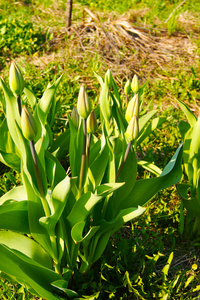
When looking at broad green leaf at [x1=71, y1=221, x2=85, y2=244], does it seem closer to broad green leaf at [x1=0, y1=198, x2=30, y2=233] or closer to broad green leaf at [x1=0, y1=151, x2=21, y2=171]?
broad green leaf at [x1=0, y1=198, x2=30, y2=233]

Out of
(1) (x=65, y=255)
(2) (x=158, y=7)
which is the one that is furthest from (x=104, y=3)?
(1) (x=65, y=255)

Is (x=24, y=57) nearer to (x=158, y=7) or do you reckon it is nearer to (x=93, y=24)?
(x=93, y=24)

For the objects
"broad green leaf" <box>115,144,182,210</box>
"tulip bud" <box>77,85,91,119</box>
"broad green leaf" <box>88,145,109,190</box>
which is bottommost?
"broad green leaf" <box>115,144,182,210</box>

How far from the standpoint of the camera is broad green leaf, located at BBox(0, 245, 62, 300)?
3.93 ft

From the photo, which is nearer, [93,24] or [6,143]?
[6,143]

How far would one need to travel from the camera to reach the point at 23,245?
133 cm

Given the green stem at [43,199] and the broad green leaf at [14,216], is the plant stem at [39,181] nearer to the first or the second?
the green stem at [43,199]

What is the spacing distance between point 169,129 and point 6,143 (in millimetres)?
1413

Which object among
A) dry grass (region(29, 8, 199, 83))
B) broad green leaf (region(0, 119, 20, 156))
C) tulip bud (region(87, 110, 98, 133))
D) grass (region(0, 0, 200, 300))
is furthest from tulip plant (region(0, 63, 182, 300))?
dry grass (region(29, 8, 199, 83))

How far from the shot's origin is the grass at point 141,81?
5.16 ft

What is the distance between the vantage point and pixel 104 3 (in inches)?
199

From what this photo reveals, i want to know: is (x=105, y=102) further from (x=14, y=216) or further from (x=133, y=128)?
(x=14, y=216)

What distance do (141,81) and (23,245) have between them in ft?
8.27

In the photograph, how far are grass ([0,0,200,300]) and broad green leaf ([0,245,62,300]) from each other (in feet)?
0.73
